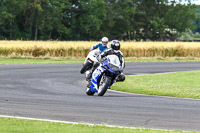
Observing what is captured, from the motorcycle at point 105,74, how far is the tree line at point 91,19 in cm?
5755

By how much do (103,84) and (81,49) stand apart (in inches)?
1027

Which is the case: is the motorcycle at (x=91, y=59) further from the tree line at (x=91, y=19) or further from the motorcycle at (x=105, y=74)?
the tree line at (x=91, y=19)

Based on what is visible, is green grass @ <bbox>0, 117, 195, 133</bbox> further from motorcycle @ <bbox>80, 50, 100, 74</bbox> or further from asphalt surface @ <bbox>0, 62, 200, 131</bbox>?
motorcycle @ <bbox>80, 50, 100, 74</bbox>

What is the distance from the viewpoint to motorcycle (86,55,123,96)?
48.7 feet

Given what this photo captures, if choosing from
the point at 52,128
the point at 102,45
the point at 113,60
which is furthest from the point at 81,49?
the point at 52,128

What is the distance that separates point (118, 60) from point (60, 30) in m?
63.2

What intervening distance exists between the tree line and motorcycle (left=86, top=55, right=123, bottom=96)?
189 feet

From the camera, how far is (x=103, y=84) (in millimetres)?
15133

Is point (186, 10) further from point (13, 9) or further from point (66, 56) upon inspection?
point (66, 56)

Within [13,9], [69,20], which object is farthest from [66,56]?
[69,20]

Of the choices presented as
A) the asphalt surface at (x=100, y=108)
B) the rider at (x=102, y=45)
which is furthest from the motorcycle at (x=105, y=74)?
the rider at (x=102, y=45)

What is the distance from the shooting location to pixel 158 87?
18484 mm

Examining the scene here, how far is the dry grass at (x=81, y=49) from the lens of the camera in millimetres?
39844

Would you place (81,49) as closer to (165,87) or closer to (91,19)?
(165,87)
